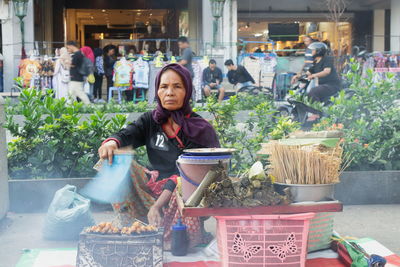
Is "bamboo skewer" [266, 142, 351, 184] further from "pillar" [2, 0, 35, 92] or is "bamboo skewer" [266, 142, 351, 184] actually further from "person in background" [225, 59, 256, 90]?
"pillar" [2, 0, 35, 92]

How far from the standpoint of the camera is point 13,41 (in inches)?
756

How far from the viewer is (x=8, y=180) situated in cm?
570

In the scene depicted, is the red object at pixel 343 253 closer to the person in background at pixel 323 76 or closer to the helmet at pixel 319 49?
the person in background at pixel 323 76

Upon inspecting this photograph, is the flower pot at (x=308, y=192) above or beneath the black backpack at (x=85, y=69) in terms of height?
beneath

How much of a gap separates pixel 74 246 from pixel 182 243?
111cm

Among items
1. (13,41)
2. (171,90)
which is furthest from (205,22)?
(171,90)

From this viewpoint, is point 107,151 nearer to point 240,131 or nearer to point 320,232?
point 320,232

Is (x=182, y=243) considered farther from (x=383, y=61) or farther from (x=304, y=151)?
(x=383, y=61)

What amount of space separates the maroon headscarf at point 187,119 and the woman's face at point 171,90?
33 millimetres

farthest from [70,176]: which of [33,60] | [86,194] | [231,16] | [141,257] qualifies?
[231,16]

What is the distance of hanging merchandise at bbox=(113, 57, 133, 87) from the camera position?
1589cm

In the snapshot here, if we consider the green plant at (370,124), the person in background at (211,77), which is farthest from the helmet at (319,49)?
the person in background at (211,77)

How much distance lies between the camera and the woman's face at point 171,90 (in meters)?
4.02

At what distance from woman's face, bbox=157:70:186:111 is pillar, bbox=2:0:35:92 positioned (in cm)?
1560
